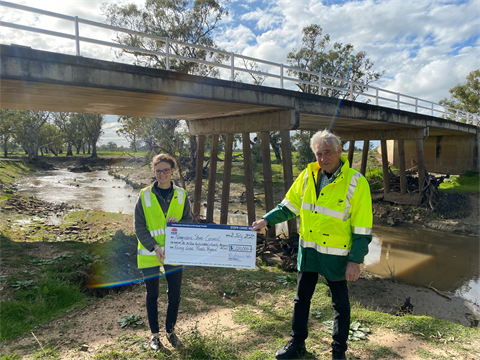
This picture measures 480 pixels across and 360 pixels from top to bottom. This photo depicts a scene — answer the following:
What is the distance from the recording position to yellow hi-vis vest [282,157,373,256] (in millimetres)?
2955

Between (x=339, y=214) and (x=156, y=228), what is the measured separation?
183cm

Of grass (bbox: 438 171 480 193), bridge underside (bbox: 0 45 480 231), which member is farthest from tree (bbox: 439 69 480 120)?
bridge underside (bbox: 0 45 480 231)

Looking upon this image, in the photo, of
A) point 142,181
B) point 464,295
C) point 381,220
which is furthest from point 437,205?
point 142,181

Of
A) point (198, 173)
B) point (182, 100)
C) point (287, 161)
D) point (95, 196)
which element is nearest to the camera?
point (182, 100)

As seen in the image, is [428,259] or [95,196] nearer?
[428,259]

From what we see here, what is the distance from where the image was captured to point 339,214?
118 inches

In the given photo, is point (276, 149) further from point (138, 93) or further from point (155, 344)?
point (155, 344)

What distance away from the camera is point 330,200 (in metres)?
3.04

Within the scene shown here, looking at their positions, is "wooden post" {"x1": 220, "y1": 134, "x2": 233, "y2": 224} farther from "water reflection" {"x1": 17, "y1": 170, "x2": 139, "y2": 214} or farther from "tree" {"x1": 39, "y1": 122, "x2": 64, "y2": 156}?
"tree" {"x1": 39, "y1": 122, "x2": 64, "y2": 156}

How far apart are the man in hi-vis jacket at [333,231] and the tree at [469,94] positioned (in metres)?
43.0

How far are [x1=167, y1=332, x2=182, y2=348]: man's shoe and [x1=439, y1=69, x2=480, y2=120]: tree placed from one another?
44.0 meters

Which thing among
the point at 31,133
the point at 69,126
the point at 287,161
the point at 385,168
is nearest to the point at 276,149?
the point at 385,168

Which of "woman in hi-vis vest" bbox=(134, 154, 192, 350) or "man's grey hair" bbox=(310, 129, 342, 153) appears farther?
"woman in hi-vis vest" bbox=(134, 154, 192, 350)

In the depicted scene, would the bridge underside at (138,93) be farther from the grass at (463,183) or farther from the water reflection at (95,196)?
the grass at (463,183)
